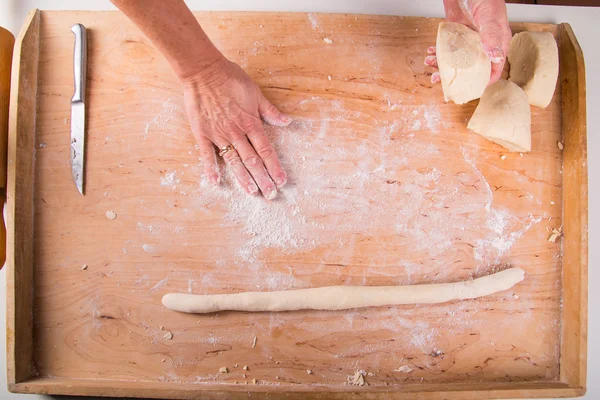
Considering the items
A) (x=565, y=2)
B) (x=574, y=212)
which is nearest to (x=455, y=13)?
(x=565, y=2)

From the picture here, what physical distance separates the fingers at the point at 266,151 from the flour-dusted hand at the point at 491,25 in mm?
798

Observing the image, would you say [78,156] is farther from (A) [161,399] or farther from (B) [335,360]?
(B) [335,360]

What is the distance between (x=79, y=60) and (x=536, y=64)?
5.53 ft

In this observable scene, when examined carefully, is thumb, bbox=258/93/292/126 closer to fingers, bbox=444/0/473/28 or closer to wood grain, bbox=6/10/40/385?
fingers, bbox=444/0/473/28

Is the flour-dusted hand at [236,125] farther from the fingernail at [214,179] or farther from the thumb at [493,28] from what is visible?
the thumb at [493,28]

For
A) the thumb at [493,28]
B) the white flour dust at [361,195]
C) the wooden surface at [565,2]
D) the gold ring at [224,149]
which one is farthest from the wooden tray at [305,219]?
the wooden surface at [565,2]

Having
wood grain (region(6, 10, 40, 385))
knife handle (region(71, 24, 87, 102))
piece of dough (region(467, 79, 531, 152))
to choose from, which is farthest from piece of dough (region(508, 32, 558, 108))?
wood grain (region(6, 10, 40, 385))

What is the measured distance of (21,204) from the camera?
60.7 inches

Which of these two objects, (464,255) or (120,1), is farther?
(464,255)

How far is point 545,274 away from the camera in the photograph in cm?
162

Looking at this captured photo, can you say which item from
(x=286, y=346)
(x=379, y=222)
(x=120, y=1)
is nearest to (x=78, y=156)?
(x=120, y=1)

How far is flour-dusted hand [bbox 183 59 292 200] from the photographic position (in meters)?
1.49

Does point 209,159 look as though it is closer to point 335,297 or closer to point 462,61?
point 335,297

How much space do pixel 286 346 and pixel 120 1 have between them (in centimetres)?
126
